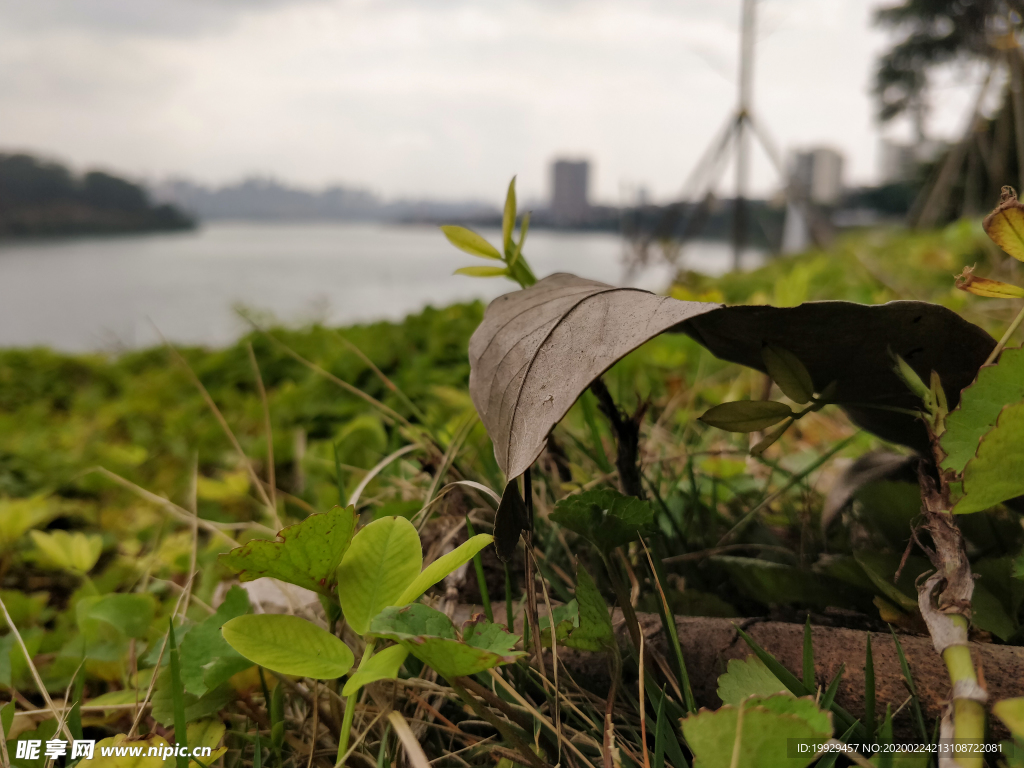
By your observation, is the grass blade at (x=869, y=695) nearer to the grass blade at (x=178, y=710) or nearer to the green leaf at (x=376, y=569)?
the green leaf at (x=376, y=569)

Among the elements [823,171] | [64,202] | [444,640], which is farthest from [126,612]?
[823,171]

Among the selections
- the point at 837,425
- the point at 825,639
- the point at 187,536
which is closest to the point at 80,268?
the point at 187,536

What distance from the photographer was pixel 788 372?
13.9 inches

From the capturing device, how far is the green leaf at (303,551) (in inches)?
12.4

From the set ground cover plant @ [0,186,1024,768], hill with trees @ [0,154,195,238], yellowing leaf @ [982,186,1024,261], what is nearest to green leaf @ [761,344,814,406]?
ground cover plant @ [0,186,1024,768]

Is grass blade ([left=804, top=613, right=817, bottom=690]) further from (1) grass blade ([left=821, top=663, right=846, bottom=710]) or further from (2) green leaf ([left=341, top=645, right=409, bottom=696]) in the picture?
(2) green leaf ([left=341, top=645, right=409, bottom=696])

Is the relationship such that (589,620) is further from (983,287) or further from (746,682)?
(983,287)

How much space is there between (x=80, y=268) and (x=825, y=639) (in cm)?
533

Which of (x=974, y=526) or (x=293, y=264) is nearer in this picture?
(x=974, y=526)

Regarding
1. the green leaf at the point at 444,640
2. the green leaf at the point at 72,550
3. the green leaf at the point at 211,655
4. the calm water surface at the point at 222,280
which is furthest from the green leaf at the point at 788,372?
the calm water surface at the point at 222,280

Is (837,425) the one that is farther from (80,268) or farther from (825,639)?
(80,268)

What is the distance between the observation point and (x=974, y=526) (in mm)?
443

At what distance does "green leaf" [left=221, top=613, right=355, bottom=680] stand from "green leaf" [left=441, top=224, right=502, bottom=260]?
26 centimetres

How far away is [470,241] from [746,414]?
22cm
